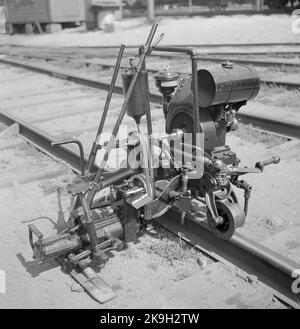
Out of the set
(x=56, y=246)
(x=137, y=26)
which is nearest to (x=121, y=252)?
(x=56, y=246)

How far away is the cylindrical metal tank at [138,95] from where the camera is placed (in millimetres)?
3439

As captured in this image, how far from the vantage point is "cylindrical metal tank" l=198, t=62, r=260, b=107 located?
331 centimetres

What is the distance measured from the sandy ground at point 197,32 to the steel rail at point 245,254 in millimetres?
17286

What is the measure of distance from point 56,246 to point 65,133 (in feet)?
13.1

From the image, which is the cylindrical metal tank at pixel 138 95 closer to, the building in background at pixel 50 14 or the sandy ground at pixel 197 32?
the sandy ground at pixel 197 32

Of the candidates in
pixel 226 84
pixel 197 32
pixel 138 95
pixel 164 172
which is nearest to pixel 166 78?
pixel 138 95

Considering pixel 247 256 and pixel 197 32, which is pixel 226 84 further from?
pixel 197 32

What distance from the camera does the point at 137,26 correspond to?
27.9 metres

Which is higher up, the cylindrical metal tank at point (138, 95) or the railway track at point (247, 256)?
the cylindrical metal tank at point (138, 95)

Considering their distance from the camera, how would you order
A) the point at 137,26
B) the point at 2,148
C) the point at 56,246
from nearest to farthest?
the point at 56,246 < the point at 2,148 < the point at 137,26

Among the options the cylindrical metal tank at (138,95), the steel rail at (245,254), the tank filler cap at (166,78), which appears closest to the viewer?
the steel rail at (245,254)

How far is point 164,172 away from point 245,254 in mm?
944

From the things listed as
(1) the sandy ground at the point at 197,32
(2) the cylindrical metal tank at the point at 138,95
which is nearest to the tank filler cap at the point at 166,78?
(2) the cylindrical metal tank at the point at 138,95
